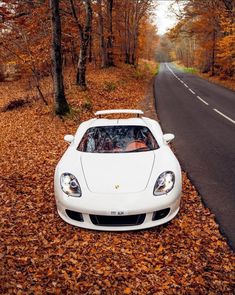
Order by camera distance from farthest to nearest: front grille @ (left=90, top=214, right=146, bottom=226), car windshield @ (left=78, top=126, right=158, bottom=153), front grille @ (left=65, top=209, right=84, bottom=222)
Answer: car windshield @ (left=78, top=126, right=158, bottom=153), front grille @ (left=65, top=209, right=84, bottom=222), front grille @ (left=90, top=214, right=146, bottom=226)

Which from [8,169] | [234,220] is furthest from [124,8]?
[234,220]

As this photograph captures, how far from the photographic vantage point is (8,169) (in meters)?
7.55

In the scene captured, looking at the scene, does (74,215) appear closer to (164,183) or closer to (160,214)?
(160,214)

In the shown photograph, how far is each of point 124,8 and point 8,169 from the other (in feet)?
107

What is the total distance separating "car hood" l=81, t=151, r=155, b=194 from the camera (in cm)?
450

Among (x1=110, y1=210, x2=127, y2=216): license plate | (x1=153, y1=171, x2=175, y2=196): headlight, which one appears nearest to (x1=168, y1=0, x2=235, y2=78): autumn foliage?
(x1=153, y1=171, x2=175, y2=196): headlight

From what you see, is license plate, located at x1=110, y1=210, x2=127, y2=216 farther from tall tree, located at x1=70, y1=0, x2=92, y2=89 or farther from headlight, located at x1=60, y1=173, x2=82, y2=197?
tall tree, located at x1=70, y1=0, x2=92, y2=89

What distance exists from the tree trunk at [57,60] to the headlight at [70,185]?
773 centimetres

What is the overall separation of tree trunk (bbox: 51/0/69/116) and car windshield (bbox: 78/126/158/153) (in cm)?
654

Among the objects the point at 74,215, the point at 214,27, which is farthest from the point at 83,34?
the point at 214,27

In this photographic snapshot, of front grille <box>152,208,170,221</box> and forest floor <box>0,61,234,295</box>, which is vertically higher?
front grille <box>152,208,170,221</box>

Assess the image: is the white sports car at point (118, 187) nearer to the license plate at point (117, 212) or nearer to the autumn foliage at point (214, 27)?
the license plate at point (117, 212)

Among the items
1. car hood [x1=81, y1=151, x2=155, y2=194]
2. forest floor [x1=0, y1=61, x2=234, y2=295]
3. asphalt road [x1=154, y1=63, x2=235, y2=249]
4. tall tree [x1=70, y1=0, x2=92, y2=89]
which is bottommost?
forest floor [x1=0, y1=61, x2=234, y2=295]

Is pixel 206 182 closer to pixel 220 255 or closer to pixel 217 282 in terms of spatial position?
pixel 220 255
